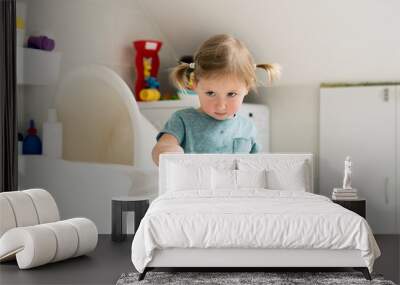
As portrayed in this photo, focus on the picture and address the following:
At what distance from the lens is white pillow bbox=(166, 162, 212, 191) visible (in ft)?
17.9

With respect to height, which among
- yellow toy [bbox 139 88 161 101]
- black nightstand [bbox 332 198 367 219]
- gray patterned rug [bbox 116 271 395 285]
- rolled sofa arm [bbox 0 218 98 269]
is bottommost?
gray patterned rug [bbox 116 271 395 285]

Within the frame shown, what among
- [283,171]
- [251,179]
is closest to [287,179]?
[283,171]

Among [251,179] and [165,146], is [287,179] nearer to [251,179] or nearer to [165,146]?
[251,179]

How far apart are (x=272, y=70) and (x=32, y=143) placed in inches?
90.5

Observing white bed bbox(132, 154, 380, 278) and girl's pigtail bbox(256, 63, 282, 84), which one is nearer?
white bed bbox(132, 154, 380, 278)

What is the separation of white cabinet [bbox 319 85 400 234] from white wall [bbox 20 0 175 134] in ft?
5.23

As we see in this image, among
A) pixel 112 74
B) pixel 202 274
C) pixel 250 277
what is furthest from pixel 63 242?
pixel 112 74

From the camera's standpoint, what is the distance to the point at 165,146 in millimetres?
6055

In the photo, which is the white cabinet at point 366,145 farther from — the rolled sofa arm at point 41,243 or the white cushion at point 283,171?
the rolled sofa arm at point 41,243

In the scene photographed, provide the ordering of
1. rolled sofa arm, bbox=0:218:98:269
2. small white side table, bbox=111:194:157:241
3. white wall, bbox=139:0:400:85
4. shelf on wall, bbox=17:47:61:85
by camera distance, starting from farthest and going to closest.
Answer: shelf on wall, bbox=17:47:61:85, white wall, bbox=139:0:400:85, small white side table, bbox=111:194:157:241, rolled sofa arm, bbox=0:218:98:269

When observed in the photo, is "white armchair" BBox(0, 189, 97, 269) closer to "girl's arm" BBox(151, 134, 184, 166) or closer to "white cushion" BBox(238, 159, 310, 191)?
"girl's arm" BBox(151, 134, 184, 166)

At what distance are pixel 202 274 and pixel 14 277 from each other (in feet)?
3.90

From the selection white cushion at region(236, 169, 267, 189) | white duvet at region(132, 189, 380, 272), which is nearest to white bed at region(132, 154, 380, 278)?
white duvet at region(132, 189, 380, 272)

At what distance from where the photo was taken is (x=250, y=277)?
169 inches
